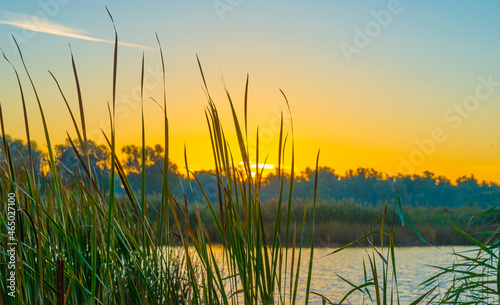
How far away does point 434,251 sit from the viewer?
568 inches

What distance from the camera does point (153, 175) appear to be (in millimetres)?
26375

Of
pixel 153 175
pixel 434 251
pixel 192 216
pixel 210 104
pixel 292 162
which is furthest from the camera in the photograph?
pixel 153 175

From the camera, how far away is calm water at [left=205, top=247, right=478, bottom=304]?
7.74 m

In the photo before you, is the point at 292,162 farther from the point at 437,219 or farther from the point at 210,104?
the point at 437,219

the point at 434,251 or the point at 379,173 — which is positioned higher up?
the point at 379,173

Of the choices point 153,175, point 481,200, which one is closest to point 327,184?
point 481,200

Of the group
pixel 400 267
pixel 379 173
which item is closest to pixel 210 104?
pixel 400 267

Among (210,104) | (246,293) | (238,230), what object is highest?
(210,104)

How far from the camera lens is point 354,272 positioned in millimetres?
10125

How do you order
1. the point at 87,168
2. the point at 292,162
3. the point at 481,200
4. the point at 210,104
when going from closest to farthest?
the point at 87,168, the point at 210,104, the point at 292,162, the point at 481,200

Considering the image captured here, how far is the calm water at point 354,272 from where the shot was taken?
25.4 feet

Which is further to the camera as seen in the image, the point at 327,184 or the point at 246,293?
the point at 327,184

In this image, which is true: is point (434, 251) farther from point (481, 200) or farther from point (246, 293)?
point (246, 293)

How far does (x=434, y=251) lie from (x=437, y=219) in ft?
4.55
